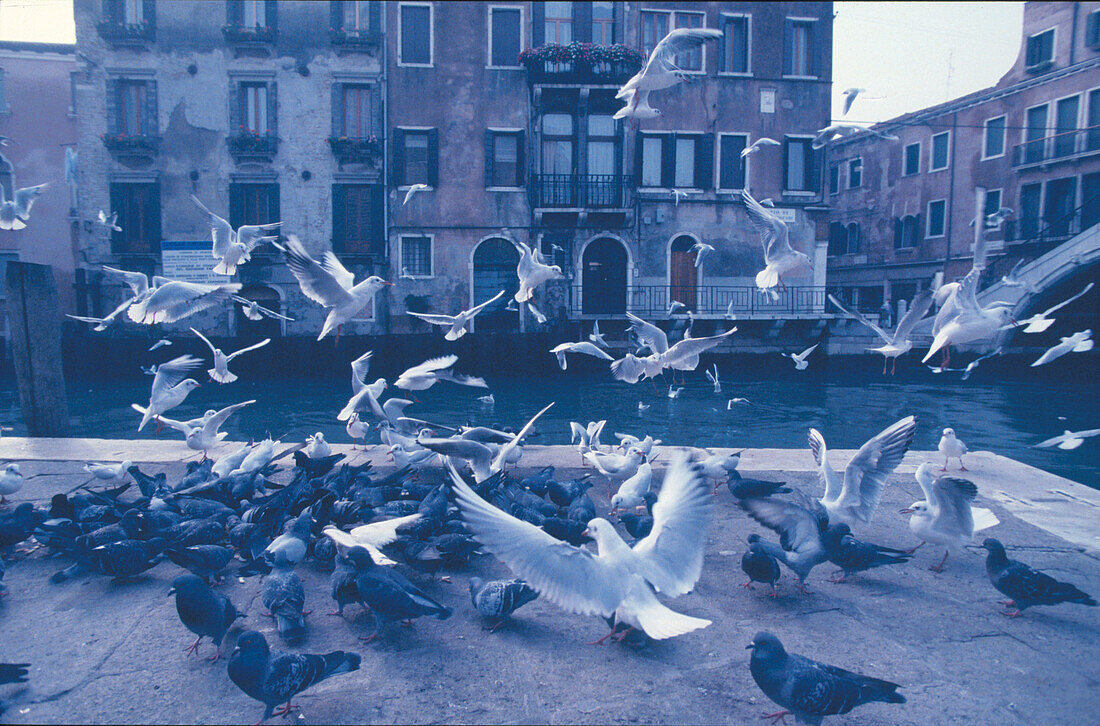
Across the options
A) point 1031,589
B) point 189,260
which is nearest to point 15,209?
point 189,260

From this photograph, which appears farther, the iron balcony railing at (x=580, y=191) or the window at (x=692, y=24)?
the window at (x=692, y=24)

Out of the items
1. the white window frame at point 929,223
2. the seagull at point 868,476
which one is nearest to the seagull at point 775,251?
the seagull at point 868,476

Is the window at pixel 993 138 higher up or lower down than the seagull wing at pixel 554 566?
higher up

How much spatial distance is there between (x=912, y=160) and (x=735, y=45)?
11782 millimetres

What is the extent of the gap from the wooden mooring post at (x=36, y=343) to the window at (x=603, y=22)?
17041mm

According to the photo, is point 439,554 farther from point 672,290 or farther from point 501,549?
point 672,290

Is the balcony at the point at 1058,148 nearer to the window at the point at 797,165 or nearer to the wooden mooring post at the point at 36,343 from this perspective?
the window at the point at 797,165

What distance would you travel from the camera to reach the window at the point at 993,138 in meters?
24.3

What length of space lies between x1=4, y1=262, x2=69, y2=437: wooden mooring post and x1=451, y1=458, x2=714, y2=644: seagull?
5.80m

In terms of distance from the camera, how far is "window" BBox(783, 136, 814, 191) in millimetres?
20266

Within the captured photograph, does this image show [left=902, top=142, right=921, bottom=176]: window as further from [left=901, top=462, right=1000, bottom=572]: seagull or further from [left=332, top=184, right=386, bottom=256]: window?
[left=901, top=462, right=1000, bottom=572]: seagull

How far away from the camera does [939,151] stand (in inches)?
1038

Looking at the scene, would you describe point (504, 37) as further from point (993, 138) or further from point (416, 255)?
point (993, 138)

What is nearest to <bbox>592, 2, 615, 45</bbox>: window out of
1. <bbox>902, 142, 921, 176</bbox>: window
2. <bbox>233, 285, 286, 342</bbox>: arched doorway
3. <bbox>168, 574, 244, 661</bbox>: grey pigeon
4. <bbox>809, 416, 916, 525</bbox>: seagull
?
<bbox>233, 285, 286, 342</bbox>: arched doorway
